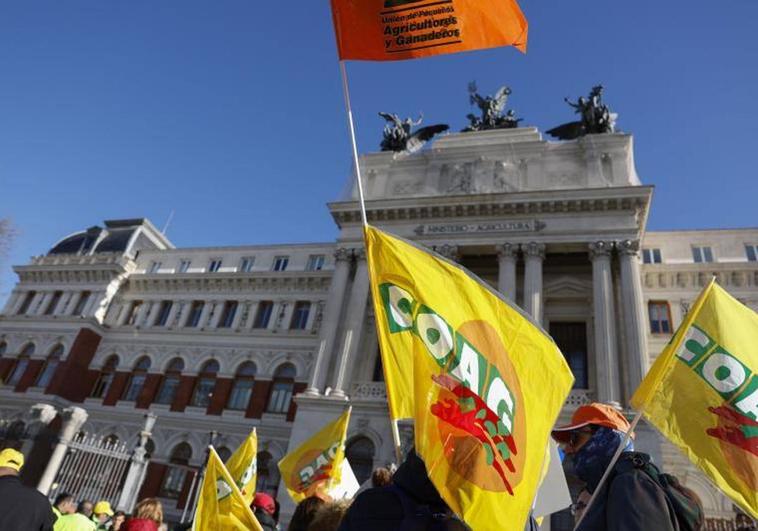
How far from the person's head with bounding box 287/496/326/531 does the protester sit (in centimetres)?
94

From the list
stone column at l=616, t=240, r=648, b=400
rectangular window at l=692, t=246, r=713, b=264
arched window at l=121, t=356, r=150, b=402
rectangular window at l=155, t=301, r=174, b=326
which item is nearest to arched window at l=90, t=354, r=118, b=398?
arched window at l=121, t=356, r=150, b=402

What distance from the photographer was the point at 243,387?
27.4 metres

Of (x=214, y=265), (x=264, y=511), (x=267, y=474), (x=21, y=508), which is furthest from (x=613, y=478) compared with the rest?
(x=214, y=265)

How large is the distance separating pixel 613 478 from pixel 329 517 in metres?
→ 1.62

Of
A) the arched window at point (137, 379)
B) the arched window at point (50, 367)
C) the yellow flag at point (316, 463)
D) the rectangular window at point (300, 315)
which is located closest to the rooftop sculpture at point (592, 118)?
the rectangular window at point (300, 315)

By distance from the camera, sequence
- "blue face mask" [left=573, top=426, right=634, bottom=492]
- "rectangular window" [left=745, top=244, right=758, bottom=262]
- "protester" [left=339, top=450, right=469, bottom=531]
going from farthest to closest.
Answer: "rectangular window" [left=745, top=244, right=758, bottom=262], "blue face mask" [left=573, top=426, right=634, bottom=492], "protester" [left=339, top=450, right=469, bottom=531]

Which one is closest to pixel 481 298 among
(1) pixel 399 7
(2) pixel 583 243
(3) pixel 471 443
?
(3) pixel 471 443

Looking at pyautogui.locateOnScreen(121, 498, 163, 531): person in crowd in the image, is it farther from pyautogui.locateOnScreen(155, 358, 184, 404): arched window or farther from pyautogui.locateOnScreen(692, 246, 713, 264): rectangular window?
pyautogui.locateOnScreen(692, 246, 713, 264): rectangular window

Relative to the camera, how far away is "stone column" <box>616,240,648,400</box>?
1757 cm

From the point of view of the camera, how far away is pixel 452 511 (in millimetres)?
2709

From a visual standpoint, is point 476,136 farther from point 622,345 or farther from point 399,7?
point 399,7

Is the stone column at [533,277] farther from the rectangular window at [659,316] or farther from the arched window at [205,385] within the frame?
the arched window at [205,385]

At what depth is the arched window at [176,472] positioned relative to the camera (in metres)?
24.5

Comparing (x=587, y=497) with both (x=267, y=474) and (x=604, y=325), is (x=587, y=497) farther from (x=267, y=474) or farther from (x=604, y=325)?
(x=267, y=474)
